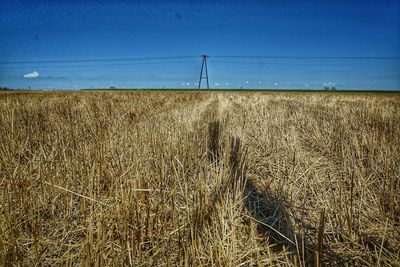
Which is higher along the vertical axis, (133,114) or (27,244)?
(133,114)

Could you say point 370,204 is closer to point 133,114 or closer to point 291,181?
point 291,181

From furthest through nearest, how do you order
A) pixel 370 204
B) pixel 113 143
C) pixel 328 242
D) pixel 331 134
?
pixel 331 134 → pixel 113 143 → pixel 370 204 → pixel 328 242

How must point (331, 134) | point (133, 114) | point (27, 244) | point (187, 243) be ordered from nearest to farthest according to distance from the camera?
1. point (187, 243)
2. point (27, 244)
3. point (331, 134)
4. point (133, 114)

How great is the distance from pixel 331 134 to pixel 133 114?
13.7ft

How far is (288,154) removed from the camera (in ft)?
10.7

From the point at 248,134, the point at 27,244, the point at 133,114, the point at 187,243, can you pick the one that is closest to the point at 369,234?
the point at 187,243

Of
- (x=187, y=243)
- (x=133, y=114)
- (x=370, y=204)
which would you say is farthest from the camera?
(x=133, y=114)

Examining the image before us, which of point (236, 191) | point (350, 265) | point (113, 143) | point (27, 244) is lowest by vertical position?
point (350, 265)

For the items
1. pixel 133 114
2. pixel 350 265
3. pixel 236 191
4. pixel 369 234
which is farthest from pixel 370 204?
pixel 133 114

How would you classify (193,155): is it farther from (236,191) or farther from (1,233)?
(1,233)

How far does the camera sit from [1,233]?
4.87ft

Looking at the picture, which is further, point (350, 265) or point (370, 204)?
point (370, 204)

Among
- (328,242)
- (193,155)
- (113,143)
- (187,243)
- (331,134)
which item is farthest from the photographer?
(331,134)

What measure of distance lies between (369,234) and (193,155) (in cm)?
168
